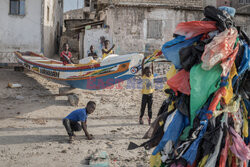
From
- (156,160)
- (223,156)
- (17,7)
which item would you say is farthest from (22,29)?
(223,156)

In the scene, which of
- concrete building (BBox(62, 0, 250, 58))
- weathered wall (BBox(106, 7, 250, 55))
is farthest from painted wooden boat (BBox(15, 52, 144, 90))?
weathered wall (BBox(106, 7, 250, 55))

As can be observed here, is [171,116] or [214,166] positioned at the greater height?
[171,116]

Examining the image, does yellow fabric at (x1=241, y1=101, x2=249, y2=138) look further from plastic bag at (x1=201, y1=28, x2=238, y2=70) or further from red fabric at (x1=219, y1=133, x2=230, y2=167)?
plastic bag at (x1=201, y1=28, x2=238, y2=70)

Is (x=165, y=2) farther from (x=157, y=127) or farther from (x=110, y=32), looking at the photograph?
(x=157, y=127)

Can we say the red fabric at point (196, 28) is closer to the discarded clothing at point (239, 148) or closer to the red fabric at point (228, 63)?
the red fabric at point (228, 63)

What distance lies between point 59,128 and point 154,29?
36.9ft

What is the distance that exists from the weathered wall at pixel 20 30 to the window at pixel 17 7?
6.3 inches

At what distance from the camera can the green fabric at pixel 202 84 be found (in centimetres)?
224

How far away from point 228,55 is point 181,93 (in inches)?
22.6

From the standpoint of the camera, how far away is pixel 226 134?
2275 mm

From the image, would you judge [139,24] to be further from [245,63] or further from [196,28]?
[245,63]

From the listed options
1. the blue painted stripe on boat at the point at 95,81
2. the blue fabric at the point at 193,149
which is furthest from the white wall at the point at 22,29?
the blue fabric at the point at 193,149

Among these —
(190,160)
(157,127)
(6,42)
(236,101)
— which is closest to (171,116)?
(157,127)

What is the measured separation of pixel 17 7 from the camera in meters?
Result: 12.6
